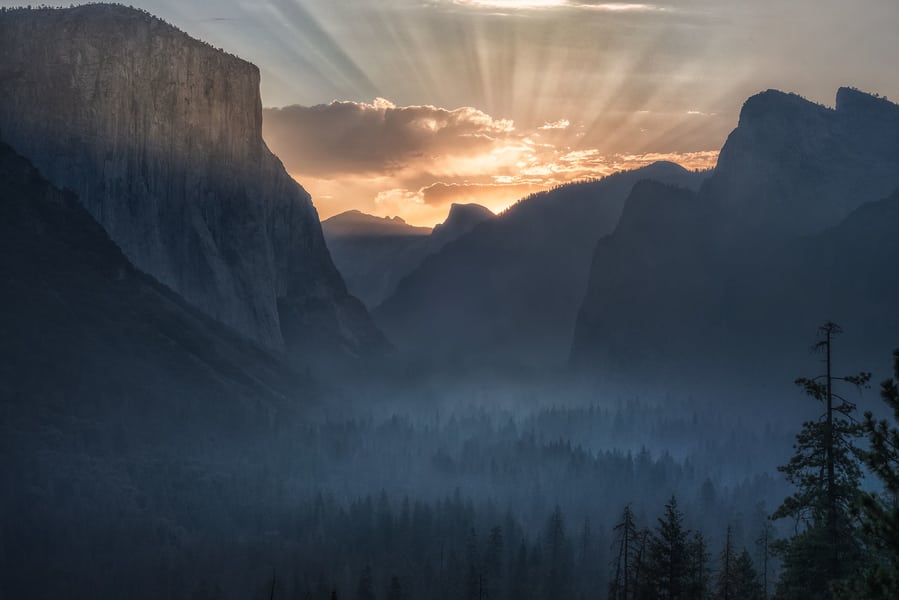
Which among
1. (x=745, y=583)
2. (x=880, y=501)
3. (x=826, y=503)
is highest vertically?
(x=880, y=501)

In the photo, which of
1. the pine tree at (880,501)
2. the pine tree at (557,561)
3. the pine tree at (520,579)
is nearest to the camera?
the pine tree at (880,501)

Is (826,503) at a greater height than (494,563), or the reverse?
(826,503)

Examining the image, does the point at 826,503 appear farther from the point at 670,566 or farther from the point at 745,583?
the point at 745,583

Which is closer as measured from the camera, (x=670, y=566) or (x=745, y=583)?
(x=670, y=566)

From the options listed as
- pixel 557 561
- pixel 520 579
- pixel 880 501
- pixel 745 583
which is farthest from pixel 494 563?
pixel 880 501

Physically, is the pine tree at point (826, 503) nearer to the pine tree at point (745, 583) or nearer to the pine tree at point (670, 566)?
the pine tree at point (670, 566)

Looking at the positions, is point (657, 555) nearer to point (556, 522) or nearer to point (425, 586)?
point (425, 586)

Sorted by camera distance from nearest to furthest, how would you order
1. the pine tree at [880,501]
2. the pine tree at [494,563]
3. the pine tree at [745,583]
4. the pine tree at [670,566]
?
A: 1. the pine tree at [880,501]
2. the pine tree at [670,566]
3. the pine tree at [745,583]
4. the pine tree at [494,563]

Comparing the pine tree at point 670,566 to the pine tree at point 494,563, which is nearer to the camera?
the pine tree at point 670,566

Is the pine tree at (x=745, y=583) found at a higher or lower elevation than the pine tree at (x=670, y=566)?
lower


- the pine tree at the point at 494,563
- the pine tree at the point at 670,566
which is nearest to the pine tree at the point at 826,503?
the pine tree at the point at 670,566

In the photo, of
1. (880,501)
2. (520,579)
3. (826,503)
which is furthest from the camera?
(520,579)

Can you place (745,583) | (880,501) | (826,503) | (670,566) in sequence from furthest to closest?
1. (745,583)
2. (670,566)
3. (826,503)
4. (880,501)

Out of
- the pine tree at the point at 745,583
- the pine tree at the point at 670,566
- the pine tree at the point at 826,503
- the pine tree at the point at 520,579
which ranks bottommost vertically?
the pine tree at the point at 520,579
